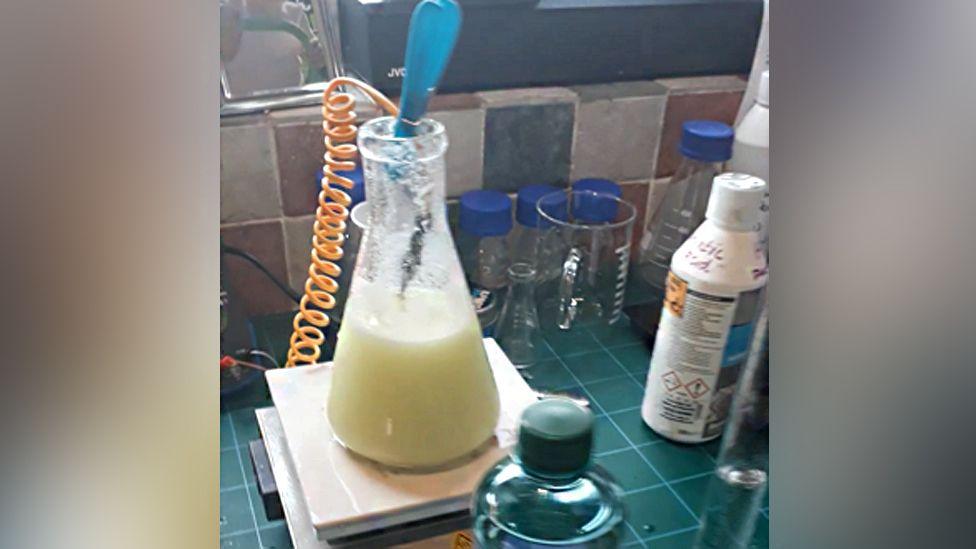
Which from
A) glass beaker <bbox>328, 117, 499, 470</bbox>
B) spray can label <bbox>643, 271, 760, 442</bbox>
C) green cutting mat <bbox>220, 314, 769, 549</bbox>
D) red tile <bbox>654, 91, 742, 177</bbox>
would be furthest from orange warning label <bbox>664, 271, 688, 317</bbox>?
red tile <bbox>654, 91, 742, 177</bbox>

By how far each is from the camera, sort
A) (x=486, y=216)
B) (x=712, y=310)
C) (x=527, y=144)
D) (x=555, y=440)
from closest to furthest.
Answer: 1. (x=555, y=440)
2. (x=712, y=310)
3. (x=486, y=216)
4. (x=527, y=144)

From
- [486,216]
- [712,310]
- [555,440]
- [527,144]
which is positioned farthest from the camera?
[527,144]

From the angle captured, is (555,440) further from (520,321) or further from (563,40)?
(563,40)

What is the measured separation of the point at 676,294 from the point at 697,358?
0.05m

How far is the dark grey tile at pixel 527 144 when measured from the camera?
33.6 inches

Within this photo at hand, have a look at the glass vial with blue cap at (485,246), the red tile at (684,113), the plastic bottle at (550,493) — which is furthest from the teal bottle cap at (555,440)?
the red tile at (684,113)

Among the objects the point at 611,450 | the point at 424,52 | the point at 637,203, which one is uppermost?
the point at 424,52

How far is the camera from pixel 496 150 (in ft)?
2.84

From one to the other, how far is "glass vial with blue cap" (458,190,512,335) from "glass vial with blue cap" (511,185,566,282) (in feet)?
0.05

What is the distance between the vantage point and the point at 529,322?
812 mm

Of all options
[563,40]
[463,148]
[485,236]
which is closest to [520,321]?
[485,236]

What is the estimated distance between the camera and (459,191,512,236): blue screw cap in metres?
0.77

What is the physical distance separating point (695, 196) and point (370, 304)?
0.53 metres
